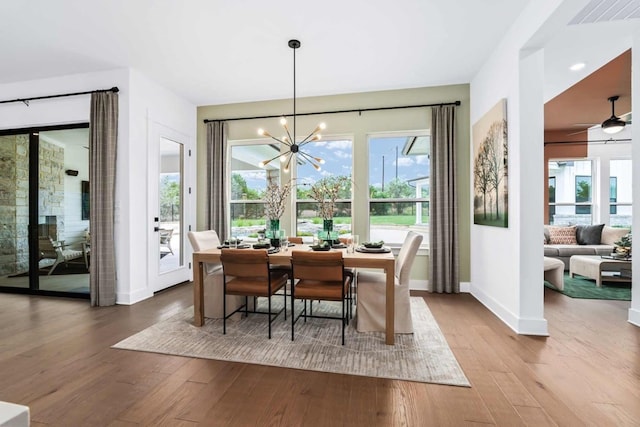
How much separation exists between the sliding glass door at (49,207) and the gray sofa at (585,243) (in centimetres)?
778

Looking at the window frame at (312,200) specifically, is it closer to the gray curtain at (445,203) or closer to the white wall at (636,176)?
the gray curtain at (445,203)

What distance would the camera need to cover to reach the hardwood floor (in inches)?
67.7

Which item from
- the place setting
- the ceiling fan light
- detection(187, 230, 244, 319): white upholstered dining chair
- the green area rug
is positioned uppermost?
the ceiling fan light

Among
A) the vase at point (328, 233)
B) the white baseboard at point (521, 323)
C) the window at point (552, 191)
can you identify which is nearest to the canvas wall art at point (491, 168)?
the white baseboard at point (521, 323)

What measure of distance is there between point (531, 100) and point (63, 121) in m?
5.68

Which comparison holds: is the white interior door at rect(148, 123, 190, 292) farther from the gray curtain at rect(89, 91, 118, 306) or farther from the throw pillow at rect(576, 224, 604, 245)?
the throw pillow at rect(576, 224, 604, 245)

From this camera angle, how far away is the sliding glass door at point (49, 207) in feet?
13.5

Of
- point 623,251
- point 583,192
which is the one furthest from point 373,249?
point 583,192

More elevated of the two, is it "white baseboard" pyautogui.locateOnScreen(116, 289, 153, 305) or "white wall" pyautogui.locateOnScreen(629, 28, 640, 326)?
"white wall" pyautogui.locateOnScreen(629, 28, 640, 326)

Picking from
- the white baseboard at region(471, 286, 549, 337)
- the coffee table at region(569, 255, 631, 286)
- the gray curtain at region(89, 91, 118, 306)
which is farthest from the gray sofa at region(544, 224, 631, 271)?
the gray curtain at region(89, 91, 118, 306)

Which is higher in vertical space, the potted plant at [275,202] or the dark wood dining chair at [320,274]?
the potted plant at [275,202]

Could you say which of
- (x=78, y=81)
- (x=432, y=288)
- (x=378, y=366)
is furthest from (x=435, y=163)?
(x=78, y=81)

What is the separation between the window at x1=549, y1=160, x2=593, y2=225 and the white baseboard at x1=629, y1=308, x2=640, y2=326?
470 centimetres

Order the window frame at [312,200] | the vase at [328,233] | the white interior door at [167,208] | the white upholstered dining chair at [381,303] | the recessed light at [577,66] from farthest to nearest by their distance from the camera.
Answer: the window frame at [312,200] → the white interior door at [167,208] → the recessed light at [577,66] → the vase at [328,233] → the white upholstered dining chair at [381,303]
